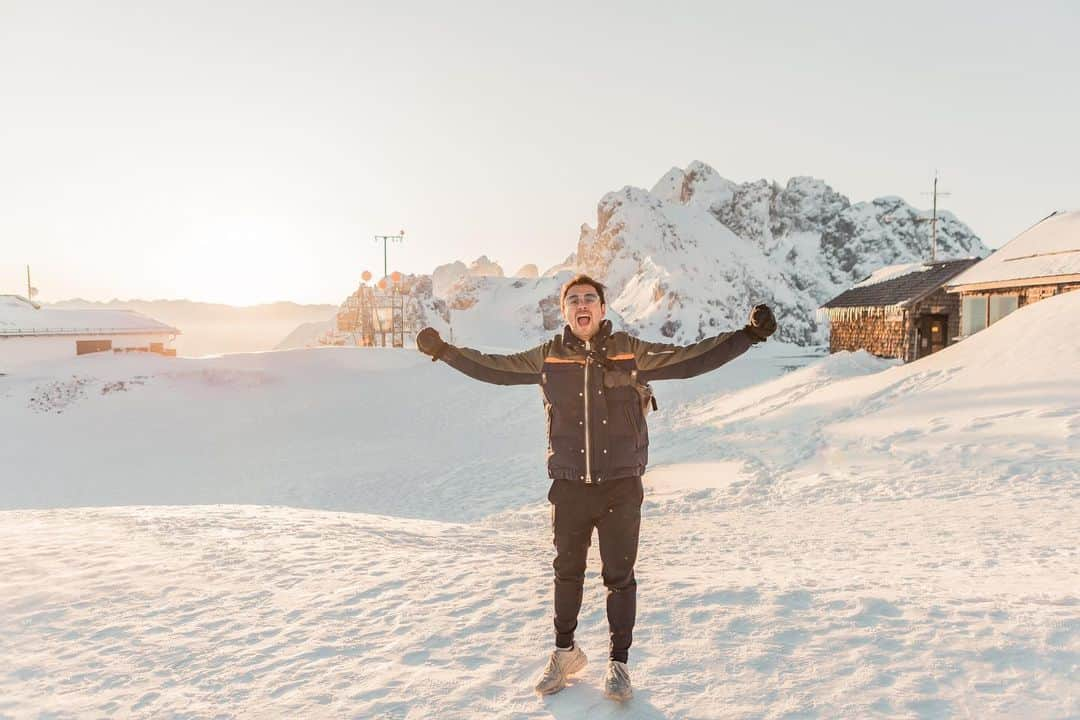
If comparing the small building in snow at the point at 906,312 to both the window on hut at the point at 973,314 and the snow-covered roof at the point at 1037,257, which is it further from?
the snow-covered roof at the point at 1037,257

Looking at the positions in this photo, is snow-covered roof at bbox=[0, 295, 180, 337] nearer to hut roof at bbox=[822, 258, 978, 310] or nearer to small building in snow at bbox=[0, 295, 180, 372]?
small building in snow at bbox=[0, 295, 180, 372]

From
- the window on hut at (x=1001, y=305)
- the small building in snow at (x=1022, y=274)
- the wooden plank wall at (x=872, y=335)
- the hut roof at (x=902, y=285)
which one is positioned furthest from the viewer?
the wooden plank wall at (x=872, y=335)

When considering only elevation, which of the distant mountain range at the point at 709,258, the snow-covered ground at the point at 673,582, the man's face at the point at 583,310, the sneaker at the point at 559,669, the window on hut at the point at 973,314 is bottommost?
the snow-covered ground at the point at 673,582

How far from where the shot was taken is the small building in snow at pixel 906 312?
2538cm

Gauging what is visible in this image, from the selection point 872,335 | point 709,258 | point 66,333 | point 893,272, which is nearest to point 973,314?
point 872,335

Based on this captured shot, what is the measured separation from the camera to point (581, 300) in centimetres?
346

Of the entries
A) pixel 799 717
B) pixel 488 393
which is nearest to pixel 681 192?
pixel 488 393

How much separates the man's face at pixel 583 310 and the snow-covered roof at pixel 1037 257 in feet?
75.6

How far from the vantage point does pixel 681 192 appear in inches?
7042

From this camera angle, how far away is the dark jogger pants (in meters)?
3.39

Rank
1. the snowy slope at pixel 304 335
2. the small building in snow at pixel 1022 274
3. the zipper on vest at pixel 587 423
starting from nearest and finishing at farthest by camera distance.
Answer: the zipper on vest at pixel 587 423, the small building in snow at pixel 1022 274, the snowy slope at pixel 304 335

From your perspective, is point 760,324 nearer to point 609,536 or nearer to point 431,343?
point 609,536

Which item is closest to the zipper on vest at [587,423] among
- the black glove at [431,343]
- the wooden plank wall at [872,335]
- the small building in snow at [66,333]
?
the black glove at [431,343]

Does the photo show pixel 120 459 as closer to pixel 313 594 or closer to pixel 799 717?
pixel 313 594
